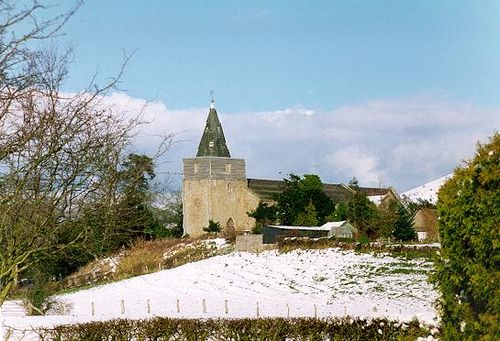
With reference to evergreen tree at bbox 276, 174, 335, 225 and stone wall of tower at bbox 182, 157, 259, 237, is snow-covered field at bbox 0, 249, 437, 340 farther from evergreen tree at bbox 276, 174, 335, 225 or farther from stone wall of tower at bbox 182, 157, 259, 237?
stone wall of tower at bbox 182, 157, 259, 237

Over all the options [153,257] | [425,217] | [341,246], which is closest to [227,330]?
[341,246]

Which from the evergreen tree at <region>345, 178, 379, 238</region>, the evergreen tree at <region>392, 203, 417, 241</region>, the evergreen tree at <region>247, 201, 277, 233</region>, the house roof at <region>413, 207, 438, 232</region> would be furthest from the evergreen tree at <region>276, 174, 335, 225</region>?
the evergreen tree at <region>392, 203, 417, 241</region>

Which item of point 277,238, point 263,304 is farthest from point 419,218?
point 263,304

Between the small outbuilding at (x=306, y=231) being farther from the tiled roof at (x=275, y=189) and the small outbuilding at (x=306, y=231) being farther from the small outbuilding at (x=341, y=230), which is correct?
the tiled roof at (x=275, y=189)

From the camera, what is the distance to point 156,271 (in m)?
54.2

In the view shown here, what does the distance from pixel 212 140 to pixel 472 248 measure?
92243 mm

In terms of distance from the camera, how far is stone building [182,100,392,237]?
94.5 meters

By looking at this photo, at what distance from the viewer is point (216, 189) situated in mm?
97000

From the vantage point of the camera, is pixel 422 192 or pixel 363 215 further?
pixel 422 192

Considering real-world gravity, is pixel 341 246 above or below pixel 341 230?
below

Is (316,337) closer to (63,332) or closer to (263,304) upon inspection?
(63,332)

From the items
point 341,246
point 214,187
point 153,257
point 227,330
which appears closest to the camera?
point 227,330

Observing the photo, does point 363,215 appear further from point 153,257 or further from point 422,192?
point 422,192

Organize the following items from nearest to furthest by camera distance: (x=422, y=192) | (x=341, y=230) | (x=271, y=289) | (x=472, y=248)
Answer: (x=472, y=248)
(x=271, y=289)
(x=341, y=230)
(x=422, y=192)
